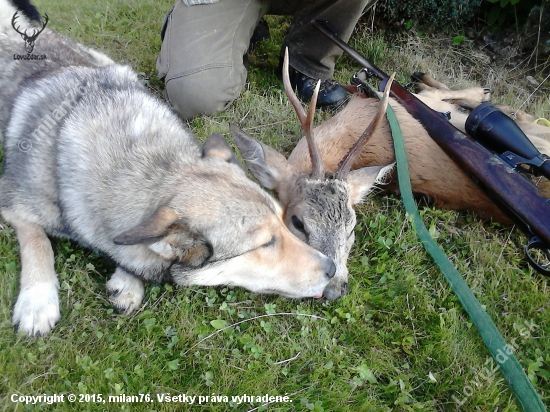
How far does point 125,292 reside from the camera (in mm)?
2979

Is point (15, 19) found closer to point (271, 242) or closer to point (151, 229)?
point (151, 229)

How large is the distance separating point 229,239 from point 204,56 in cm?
302

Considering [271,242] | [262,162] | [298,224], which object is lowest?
[298,224]

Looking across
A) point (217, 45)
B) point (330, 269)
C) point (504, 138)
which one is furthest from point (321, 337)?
point (217, 45)

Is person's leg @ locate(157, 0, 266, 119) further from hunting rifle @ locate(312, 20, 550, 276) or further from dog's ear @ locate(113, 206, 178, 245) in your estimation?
dog's ear @ locate(113, 206, 178, 245)

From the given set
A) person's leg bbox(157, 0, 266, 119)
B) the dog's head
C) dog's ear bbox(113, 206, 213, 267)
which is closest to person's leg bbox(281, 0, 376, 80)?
person's leg bbox(157, 0, 266, 119)

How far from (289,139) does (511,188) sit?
7.51 feet

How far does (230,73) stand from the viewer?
4770mm

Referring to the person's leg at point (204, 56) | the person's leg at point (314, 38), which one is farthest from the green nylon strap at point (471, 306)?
the person's leg at point (204, 56)

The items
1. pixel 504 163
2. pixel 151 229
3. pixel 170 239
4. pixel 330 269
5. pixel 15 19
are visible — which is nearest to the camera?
pixel 151 229

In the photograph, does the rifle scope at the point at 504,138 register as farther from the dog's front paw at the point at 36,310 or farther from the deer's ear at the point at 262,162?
the dog's front paw at the point at 36,310

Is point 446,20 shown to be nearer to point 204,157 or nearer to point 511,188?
point 511,188

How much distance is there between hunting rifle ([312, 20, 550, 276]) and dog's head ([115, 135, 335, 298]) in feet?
5.51

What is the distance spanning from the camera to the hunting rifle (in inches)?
124
